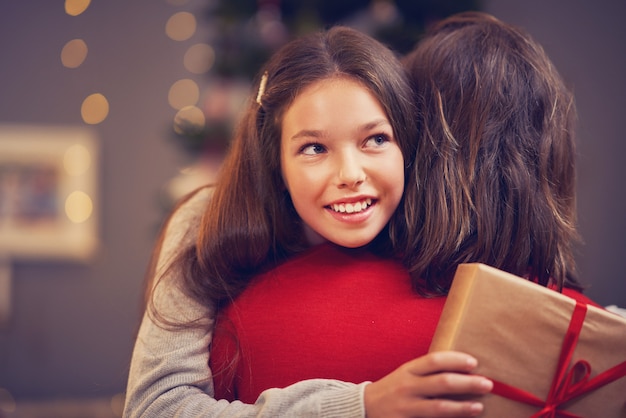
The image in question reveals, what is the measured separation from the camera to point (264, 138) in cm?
133

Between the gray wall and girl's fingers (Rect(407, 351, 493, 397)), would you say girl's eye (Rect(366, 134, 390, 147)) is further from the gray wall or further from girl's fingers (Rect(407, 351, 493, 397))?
the gray wall

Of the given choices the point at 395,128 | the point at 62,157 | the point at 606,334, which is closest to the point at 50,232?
the point at 62,157

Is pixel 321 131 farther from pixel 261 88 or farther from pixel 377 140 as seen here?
pixel 261 88

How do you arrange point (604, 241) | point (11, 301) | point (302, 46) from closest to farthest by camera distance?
1. point (302, 46)
2. point (604, 241)
3. point (11, 301)

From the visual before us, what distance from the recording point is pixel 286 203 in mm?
1342

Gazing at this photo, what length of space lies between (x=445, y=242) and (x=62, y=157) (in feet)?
9.60

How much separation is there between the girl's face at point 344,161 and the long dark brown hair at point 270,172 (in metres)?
0.04

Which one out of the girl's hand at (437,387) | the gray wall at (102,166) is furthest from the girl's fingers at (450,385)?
the gray wall at (102,166)

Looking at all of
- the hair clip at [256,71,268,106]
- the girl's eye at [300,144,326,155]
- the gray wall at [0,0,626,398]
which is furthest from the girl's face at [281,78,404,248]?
the gray wall at [0,0,626,398]

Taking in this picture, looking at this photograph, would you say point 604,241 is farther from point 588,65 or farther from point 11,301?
point 11,301

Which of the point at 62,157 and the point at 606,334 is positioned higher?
the point at 62,157

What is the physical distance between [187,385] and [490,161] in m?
0.69

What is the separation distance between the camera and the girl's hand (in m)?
0.87

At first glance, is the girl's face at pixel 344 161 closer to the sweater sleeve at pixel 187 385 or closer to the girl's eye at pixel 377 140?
the girl's eye at pixel 377 140
